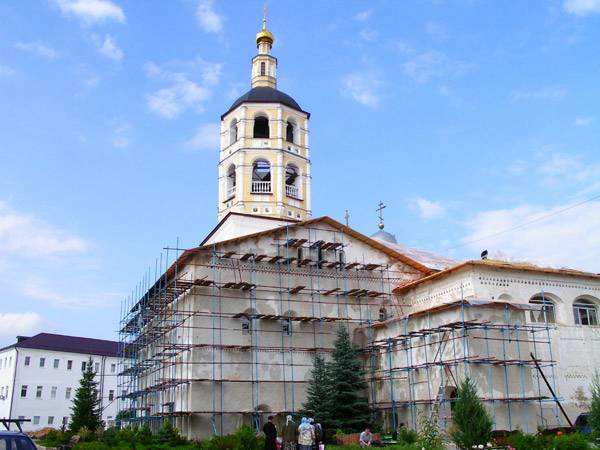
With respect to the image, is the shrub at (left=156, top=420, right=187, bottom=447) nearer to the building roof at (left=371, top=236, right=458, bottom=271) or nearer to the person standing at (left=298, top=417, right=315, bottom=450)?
the person standing at (left=298, top=417, right=315, bottom=450)

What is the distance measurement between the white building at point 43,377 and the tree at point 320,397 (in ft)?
109

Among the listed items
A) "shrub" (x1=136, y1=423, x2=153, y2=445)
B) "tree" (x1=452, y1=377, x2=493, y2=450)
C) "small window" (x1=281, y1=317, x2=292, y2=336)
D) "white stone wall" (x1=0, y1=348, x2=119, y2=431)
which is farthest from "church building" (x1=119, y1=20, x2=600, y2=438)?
"white stone wall" (x1=0, y1=348, x2=119, y2=431)

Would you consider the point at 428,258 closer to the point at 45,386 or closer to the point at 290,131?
the point at 290,131

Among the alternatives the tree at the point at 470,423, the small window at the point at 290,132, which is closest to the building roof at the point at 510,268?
the tree at the point at 470,423

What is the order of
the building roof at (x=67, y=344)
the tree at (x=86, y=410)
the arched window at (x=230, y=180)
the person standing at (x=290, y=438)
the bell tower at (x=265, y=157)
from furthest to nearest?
the building roof at (x=67, y=344) < the tree at (x=86, y=410) < the arched window at (x=230, y=180) < the bell tower at (x=265, y=157) < the person standing at (x=290, y=438)

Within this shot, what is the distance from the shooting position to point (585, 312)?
27.8 m

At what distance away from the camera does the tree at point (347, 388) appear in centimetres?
2459

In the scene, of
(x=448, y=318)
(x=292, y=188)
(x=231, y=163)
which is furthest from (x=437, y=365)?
(x=231, y=163)

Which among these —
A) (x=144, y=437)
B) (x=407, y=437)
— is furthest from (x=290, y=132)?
(x=407, y=437)

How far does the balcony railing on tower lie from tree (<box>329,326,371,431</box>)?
8460 millimetres

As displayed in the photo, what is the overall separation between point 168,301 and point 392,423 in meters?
10.2

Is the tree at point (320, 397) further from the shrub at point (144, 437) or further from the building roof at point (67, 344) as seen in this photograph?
the building roof at point (67, 344)

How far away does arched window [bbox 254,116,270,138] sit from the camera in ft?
111

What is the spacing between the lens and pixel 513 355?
24.1m
